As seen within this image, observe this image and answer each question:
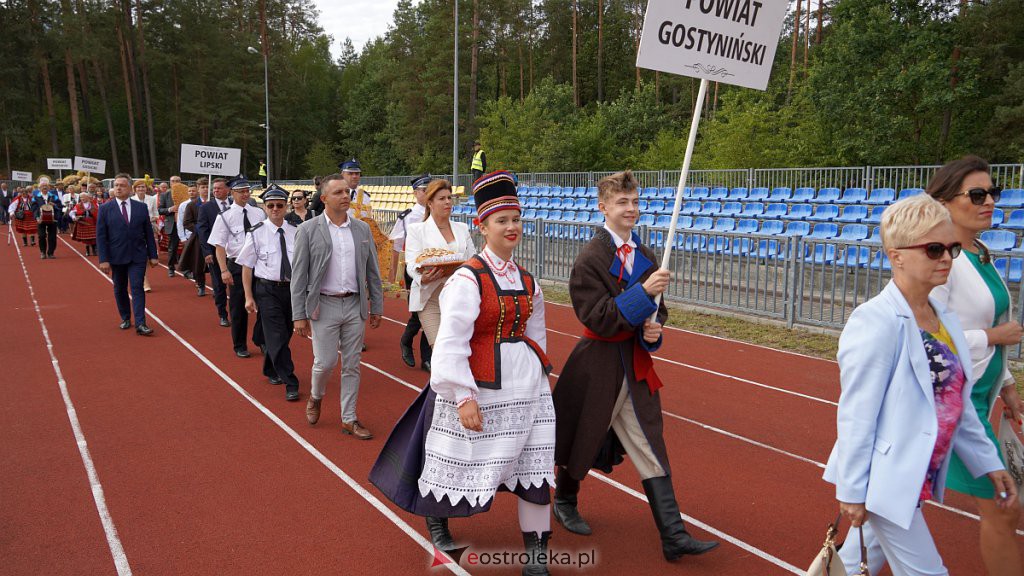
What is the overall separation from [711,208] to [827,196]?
9.28ft

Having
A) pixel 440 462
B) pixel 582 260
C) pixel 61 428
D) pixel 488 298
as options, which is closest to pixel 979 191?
pixel 582 260

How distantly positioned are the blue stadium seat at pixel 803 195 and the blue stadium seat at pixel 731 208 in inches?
48.5

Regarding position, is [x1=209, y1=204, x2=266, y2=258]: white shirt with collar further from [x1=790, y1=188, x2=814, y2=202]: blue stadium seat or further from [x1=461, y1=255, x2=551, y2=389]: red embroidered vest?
[x1=790, y1=188, x2=814, y2=202]: blue stadium seat

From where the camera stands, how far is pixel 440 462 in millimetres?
3668

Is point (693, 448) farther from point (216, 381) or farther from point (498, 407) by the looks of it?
point (216, 381)

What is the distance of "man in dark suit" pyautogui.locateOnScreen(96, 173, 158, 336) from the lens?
1067 centimetres

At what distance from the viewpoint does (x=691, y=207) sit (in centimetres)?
1964

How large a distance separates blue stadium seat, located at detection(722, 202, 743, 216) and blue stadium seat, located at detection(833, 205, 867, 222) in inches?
97.7

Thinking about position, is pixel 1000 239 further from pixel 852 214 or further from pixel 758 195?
pixel 758 195

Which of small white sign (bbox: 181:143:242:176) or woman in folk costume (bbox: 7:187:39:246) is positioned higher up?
small white sign (bbox: 181:143:242:176)

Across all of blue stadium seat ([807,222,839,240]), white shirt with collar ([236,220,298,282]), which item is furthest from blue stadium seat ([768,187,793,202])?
white shirt with collar ([236,220,298,282])

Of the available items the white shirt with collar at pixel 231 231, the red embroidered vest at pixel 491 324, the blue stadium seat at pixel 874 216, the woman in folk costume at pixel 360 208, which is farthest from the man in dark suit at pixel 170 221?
the red embroidered vest at pixel 491 324

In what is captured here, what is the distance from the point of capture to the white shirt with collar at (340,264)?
6352 millimetres

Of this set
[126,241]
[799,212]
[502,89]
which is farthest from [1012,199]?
[502,89]
